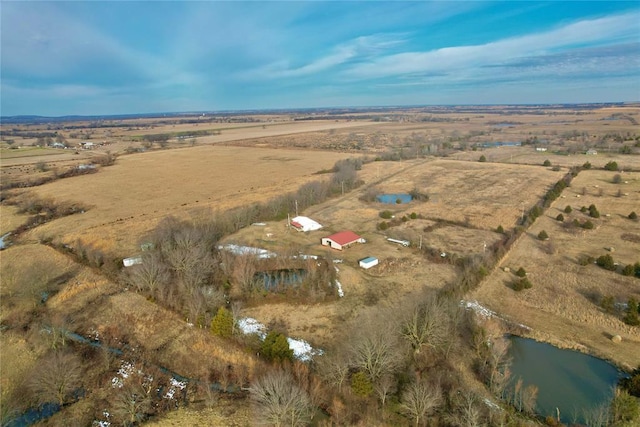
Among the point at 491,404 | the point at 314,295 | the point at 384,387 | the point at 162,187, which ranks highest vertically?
the point at 162,187

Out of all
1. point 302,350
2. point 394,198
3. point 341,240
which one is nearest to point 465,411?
point 302,350

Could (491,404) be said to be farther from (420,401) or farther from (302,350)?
(302,350)

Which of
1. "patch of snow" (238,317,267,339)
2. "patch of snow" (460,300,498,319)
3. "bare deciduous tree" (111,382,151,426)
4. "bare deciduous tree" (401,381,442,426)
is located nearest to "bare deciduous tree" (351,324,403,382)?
"bare deciduous tree" (401,381,442,426)

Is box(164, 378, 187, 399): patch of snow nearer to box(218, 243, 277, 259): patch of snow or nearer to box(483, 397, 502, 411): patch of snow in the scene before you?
box(218, 243, 277, 259): patch of snow

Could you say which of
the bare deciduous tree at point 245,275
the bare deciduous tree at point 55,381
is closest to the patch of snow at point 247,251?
the bare deciduous tree at point 245,275

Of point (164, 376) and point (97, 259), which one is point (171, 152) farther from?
point (164, 376)

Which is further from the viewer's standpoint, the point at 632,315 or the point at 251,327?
the point at 251,327
